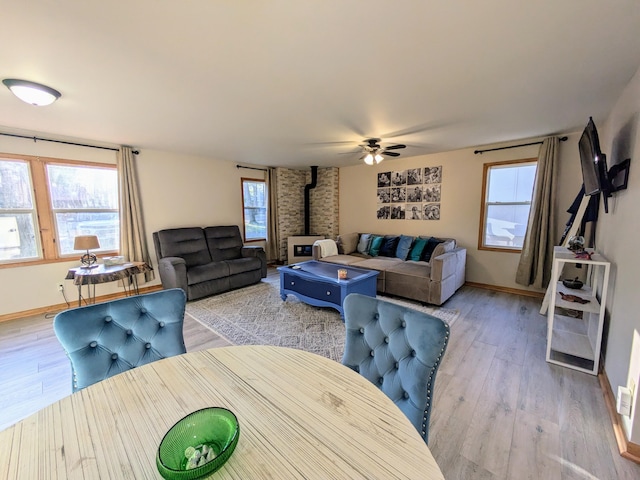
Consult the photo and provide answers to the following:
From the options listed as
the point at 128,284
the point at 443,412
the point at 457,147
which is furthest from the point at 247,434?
the point at 457,147

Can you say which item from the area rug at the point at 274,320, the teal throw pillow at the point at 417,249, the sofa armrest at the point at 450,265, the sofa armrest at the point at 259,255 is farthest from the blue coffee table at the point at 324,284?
the teal throw pillow at the point at 417,249

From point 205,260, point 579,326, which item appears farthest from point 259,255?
point 579,326

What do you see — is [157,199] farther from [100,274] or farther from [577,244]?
[577,244]

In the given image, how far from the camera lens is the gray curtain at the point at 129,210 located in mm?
3924

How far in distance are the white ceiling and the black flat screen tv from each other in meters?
0.38

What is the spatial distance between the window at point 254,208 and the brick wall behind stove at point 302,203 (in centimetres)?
35

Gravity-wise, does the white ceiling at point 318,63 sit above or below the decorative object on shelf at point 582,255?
above

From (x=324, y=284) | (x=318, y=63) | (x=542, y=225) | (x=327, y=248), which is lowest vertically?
(x=324, y=284)

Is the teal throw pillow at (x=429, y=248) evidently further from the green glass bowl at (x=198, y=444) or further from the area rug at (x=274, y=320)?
the green glass bowl at (x=198, y=444)

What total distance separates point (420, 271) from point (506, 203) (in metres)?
1.79

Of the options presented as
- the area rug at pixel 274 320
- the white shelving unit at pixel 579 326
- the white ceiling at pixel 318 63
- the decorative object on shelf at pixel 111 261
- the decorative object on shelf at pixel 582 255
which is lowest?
the area rug at pixel 274 320

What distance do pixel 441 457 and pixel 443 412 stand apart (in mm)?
363

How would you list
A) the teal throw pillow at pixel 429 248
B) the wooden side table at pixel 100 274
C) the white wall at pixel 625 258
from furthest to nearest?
the teal throw pillow at pixel 429 248 < the wooden side table at pixel 100 274 < the white wall at pixel 625 258

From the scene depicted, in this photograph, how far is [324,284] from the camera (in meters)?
3.29
